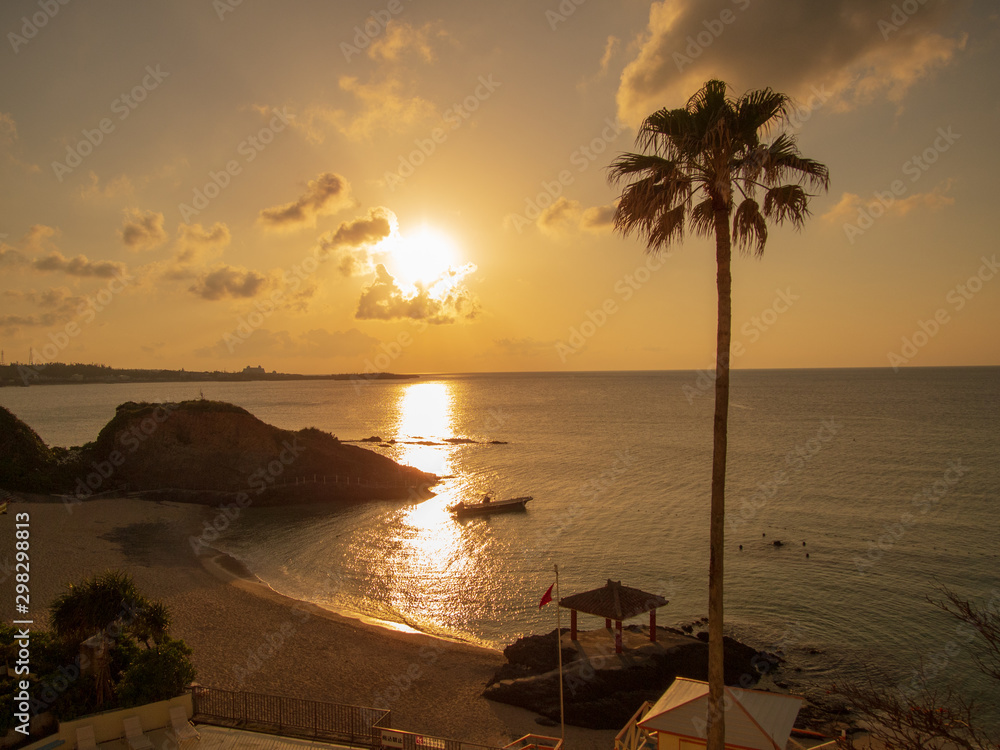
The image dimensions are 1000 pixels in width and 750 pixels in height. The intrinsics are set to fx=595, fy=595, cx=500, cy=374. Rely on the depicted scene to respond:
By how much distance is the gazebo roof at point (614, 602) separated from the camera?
21.1 metres

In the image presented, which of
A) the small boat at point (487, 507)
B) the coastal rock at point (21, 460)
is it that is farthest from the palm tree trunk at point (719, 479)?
the coastal rock at point (21, 460)

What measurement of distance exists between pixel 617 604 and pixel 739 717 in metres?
8.41

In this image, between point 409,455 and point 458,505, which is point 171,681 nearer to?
point 458,505

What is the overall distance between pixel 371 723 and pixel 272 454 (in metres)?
46.5

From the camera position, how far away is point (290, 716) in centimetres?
1602

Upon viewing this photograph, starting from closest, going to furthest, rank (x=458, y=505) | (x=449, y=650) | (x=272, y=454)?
(x=449, y=650) < (x=458, y=505) < (x=272, y=454)

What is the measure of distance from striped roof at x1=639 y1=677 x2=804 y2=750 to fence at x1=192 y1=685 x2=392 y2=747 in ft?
22.3

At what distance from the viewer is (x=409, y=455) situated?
91438 millimetres

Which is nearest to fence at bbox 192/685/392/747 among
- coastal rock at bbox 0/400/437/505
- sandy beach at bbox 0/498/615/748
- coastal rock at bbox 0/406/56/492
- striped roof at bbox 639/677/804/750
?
sandy beach at bbox 0/498/615/748

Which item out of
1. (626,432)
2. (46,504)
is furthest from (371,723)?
(626,432)

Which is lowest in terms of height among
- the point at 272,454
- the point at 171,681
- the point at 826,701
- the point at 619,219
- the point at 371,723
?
the point at 826,701

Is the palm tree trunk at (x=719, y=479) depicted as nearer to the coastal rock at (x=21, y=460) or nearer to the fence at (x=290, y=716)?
the fence at (x=290, y=716)

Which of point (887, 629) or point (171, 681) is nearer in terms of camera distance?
point (171, 681)

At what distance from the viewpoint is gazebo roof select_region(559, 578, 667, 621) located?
21141mm
